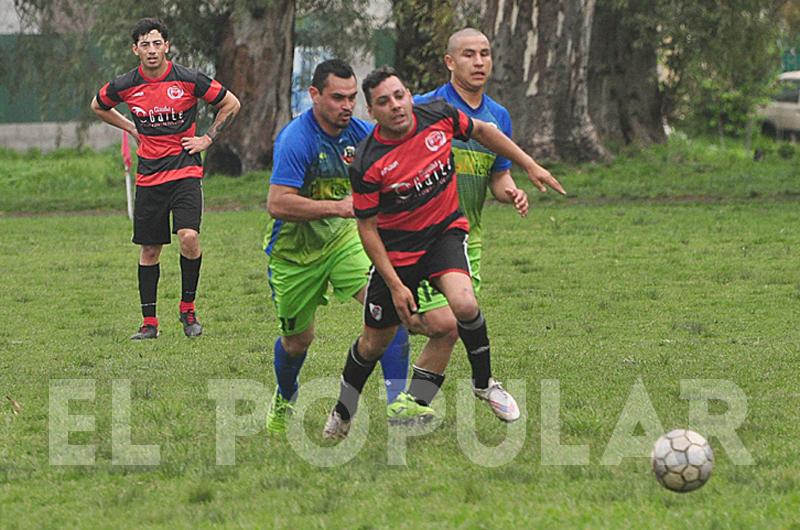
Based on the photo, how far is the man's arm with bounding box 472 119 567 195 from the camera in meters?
6.96

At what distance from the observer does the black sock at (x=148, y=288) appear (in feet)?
34.8

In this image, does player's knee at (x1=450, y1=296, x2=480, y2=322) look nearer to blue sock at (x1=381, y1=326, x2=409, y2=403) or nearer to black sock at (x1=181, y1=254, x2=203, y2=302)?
blue sock at (x1=381, y1=326, x2=409, y2=403)

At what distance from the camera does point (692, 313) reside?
11234mm

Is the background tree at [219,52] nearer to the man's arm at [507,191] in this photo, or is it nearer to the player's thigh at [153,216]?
the player's thigh at [153,216]

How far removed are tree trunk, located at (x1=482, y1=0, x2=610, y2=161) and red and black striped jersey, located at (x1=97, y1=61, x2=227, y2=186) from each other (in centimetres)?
1213

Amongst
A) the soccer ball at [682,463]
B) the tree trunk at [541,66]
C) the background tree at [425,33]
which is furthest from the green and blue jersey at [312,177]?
the background tree at [425,33]

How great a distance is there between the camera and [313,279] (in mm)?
7379

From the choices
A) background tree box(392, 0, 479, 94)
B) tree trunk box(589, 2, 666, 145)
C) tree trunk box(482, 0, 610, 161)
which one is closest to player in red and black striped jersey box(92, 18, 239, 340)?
tree trunk box(482, 0, 610, 161)

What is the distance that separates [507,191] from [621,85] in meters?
19.7

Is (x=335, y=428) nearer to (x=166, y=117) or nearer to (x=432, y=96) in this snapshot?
(x=432, y=96)

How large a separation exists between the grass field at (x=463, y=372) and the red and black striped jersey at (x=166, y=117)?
1.18 m

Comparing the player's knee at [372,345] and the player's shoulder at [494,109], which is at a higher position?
the player's shoulder at [494,109]

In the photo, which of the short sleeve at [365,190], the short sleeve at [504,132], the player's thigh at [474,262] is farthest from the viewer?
the short sleeve at [504,132]

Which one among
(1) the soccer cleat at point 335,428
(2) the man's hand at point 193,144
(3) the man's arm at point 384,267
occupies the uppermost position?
(2) the man's hand at point 193,144
